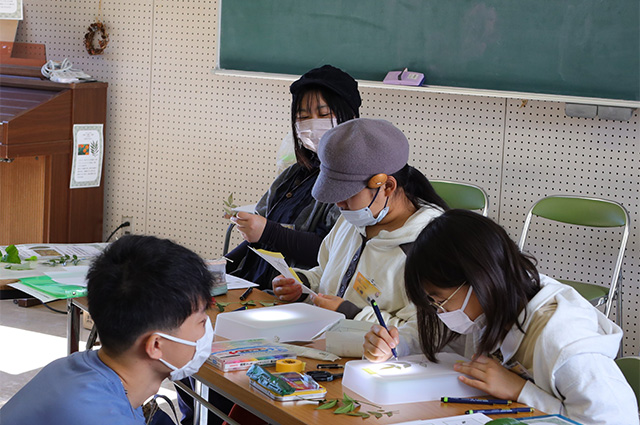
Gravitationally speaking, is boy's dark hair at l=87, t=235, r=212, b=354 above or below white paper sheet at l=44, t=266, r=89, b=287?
above

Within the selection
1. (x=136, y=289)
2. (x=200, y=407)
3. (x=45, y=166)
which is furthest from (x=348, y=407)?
(x=45, y=166)

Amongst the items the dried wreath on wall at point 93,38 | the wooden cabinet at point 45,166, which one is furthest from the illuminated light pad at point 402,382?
the dried wreath on wall at point 93,38

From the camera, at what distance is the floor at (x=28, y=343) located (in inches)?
141

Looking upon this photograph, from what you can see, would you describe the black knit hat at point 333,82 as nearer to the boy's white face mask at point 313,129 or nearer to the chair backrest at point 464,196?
the boy's white face mask at point 313,129

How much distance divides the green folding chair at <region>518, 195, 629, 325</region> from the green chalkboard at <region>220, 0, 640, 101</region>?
514mm

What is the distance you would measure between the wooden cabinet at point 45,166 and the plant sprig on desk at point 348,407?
3443 mm

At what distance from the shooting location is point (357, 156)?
210 centimetres

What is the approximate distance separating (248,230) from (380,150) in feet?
2.60

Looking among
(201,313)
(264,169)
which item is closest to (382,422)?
(201,313)

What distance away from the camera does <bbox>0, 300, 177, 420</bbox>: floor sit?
3.57 metres

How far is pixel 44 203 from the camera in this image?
464 centimetres

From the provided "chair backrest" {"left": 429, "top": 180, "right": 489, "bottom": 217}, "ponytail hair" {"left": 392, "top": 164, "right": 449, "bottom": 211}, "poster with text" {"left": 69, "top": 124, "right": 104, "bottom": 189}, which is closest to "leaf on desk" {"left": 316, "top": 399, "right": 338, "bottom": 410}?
"ponytail hair" {"left": 392, "top": 164, "right": 449, "bottom": 211}

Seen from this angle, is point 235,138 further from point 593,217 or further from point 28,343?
point 593,217

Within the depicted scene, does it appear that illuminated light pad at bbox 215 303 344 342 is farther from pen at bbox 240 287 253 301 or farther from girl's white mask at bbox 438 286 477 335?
girl's white mask at bbox 438 286 477 335
